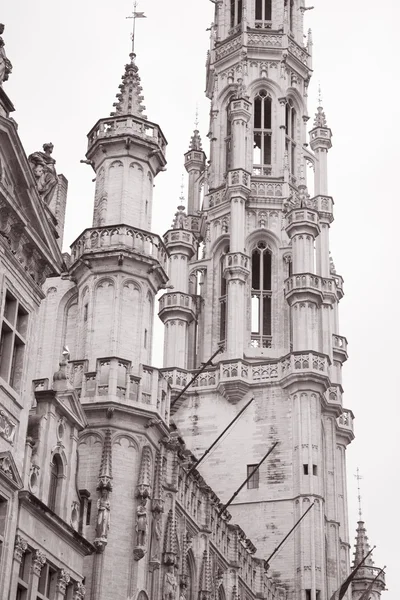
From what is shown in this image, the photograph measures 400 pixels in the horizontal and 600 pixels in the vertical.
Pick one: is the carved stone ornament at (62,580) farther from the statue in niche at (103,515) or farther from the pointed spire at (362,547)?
the pointed spire at (362,547)

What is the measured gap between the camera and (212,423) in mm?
76188

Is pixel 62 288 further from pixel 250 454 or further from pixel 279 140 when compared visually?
pixel 279 140

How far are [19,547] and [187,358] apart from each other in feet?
152

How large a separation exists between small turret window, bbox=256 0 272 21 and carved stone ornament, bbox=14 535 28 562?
63789 millimetres

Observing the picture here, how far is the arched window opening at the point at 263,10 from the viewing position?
306ft

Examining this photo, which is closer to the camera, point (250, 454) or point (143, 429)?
point (143, 429)

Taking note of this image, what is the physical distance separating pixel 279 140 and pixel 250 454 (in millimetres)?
23204

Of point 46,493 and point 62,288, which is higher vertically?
point 62,288

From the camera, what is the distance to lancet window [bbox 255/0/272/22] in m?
93.2

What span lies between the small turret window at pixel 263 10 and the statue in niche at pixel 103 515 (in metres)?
56.0

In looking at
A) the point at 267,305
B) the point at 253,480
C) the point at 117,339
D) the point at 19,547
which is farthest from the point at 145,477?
the point at 267,305

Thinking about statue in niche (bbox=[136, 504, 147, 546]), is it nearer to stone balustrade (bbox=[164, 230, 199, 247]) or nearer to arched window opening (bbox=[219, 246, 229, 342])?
arched window opening (bbox=[219, 246, 229, 342])

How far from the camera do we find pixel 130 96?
52.8 metres

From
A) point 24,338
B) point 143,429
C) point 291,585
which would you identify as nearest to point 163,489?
point 143,429
